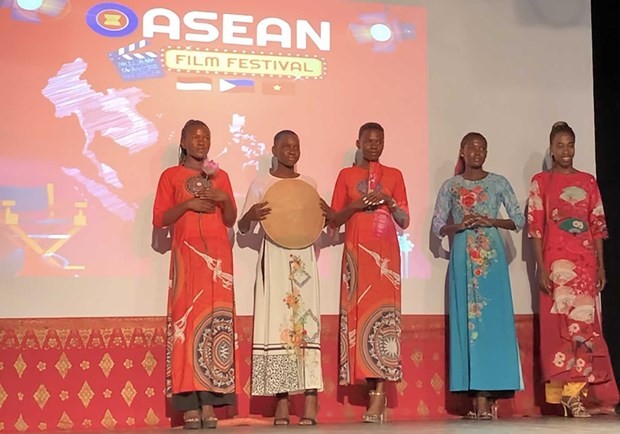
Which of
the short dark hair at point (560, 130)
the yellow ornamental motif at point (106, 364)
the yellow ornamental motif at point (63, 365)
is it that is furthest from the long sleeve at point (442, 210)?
the yellow ornamental motif at point (63, 365)

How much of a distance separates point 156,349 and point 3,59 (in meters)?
1.62

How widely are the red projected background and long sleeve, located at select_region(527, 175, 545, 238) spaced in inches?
22.4

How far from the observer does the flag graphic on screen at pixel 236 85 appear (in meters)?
4.78

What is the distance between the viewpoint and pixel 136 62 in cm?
468

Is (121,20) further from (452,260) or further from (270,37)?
(452,260)

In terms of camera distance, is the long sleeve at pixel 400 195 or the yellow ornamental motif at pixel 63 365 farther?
the long sleeve at pixel 400 195

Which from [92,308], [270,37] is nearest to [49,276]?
[92,308]

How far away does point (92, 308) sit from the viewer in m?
4.45

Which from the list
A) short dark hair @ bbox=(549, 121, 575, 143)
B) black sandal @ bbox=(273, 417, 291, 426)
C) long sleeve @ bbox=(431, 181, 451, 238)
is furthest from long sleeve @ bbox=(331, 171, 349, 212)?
short dark hair @ bbox=(549, 121, 575, 143)

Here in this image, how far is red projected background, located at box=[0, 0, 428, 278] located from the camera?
14.7 feet

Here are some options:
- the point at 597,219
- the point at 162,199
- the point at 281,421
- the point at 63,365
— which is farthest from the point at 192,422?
the point at 597,219

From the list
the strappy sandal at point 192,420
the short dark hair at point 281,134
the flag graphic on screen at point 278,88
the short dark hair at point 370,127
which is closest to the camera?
the strappy sandal at point 192,420

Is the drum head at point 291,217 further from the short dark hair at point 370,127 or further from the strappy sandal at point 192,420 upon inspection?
the strappy sandal at point 192,420

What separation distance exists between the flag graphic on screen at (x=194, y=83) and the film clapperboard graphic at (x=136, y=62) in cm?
11
